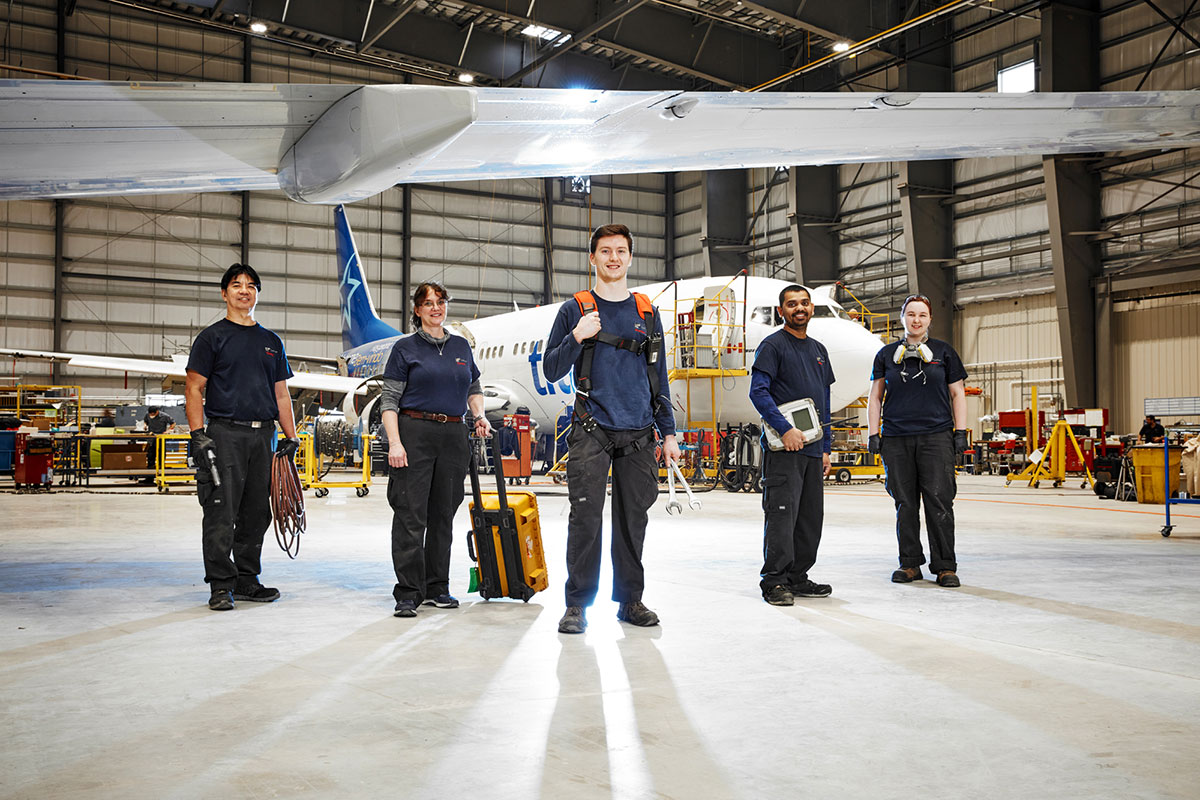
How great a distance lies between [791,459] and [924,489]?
3.94ft

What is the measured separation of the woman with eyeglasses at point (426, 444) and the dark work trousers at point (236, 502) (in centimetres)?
83

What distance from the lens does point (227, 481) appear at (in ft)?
16.5

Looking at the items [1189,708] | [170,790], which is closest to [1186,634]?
[1189,708]

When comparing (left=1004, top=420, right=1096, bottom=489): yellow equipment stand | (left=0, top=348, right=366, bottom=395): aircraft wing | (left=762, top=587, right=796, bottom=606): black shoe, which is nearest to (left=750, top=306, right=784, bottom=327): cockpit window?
(left=1004, top=420, right=1096, bottom=489): yellow equipment stand

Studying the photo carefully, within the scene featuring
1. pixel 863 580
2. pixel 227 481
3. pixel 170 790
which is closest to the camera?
pixel 170 790

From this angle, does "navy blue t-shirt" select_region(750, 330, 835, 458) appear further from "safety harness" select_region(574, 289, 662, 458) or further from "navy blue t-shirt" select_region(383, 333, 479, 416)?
"navy blue t-shirt" select_region(383, 333, 479, 416)

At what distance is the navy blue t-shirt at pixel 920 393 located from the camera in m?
5.77

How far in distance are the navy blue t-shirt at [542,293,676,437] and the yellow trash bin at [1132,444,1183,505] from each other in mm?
9274

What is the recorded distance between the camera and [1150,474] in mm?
12359

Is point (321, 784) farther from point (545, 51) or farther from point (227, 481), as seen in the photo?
point (545, 51)

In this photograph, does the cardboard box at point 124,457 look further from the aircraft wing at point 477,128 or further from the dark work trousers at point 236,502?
the aircraft wing at point 477,128

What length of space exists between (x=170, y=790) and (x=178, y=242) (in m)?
31.1

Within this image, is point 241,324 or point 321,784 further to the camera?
point 241,324

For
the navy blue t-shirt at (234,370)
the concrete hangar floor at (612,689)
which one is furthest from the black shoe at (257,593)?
the navy blue t-shirt at (234,370)
